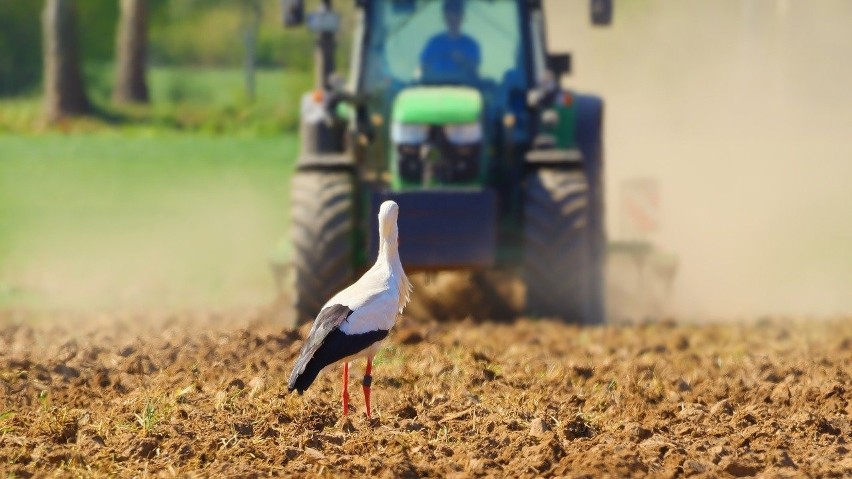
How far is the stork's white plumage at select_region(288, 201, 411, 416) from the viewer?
22.3 feet

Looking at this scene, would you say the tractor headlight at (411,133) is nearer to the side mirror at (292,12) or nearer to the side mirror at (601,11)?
the side mirror at (292,12)

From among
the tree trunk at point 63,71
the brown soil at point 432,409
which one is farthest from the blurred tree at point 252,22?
the brown soil at point 432,409

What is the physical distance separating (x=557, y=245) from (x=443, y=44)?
1882mm

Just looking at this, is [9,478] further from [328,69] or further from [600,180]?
[600,180]

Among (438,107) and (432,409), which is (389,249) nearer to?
(432,409)

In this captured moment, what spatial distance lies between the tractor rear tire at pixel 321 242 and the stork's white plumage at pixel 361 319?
370 centimetres

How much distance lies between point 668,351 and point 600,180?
2.87 metres

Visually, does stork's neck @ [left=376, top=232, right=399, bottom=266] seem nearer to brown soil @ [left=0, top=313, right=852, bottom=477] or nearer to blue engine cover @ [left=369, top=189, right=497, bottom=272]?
brown soil @ [left=0, top=313, right=852, bottom=477]

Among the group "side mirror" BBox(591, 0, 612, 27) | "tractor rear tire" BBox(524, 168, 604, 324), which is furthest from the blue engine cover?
"side mirror" BBox(591, 0, 612, 27)

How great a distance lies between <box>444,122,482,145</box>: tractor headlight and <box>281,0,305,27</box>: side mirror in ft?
4.59

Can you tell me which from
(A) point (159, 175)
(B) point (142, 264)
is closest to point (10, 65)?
(A) point (159, 175)

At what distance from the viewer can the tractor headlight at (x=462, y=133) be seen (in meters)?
11.4

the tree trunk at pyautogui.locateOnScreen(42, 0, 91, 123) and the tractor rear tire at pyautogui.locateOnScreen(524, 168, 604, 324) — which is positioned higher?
the tree trunk at pyautogui.locateOnScreen(42, 0, 91, 123)

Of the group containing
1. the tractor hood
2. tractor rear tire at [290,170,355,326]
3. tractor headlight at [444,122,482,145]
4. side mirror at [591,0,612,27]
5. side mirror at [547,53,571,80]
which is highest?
side mirror at [591,0,612,27]
